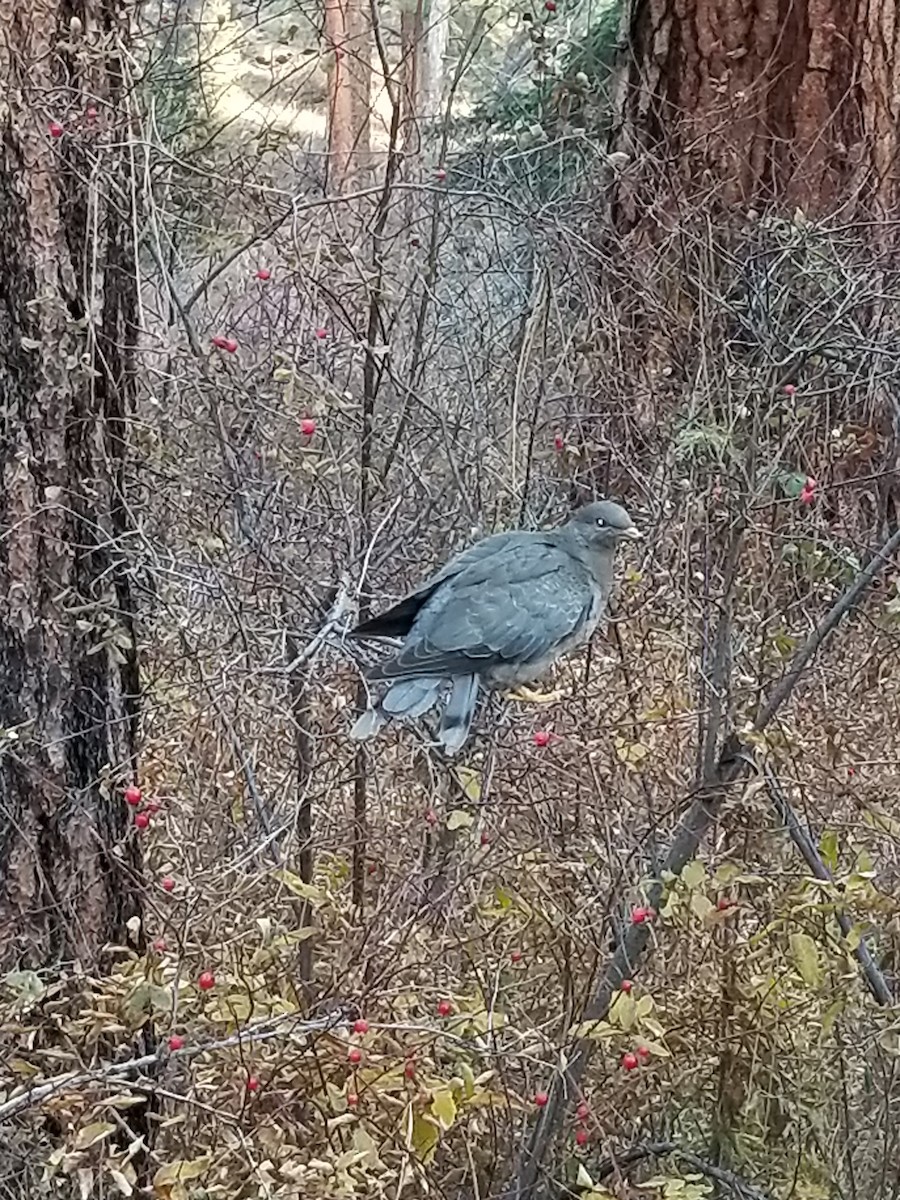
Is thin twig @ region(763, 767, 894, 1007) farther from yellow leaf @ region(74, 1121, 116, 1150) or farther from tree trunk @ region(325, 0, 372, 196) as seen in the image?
tree trunk @ region(325, 0, 372, 196)

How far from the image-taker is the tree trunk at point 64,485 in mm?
2139

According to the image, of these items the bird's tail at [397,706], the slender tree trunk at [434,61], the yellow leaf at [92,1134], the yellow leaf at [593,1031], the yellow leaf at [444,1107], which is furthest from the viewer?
the slender tree trunk at [434,61]

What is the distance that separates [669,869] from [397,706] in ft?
1.79

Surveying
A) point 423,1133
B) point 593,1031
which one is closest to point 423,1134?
point 423,1133

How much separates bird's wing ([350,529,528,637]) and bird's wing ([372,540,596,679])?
15 millimetres

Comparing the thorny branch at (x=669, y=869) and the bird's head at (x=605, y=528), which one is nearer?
the thorny branch at (x=669, y=869)

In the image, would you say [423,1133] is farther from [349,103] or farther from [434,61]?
[434,61]

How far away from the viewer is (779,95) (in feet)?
15.2

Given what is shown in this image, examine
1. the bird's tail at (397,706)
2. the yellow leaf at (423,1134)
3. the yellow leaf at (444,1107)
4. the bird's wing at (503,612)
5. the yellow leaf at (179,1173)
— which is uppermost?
the bird's wing at (503,612)

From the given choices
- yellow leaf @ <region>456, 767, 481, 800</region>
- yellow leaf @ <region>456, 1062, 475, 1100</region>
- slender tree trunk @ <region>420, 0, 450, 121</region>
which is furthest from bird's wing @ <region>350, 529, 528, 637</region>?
Answer: slender tree trunk @ <region>420, 0, 450, 121</region>

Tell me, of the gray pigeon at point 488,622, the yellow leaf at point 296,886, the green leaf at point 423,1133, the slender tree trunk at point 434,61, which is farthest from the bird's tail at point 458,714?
the slender tree trunk at point 434,61

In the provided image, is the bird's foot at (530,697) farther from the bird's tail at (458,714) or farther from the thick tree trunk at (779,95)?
the thick tree trunk at (779,95)

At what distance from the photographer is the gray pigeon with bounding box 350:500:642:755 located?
97.4 inches

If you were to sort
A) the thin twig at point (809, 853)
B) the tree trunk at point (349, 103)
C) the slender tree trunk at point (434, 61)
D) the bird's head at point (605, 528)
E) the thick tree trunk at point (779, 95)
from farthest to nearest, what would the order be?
the thick tree trunk at point (779, 95), the slender tree trunk at point (434, 61), the tree trunk at point (349, 103), the bird's head at point (605, 528), the thin twig at point (809, 853)
